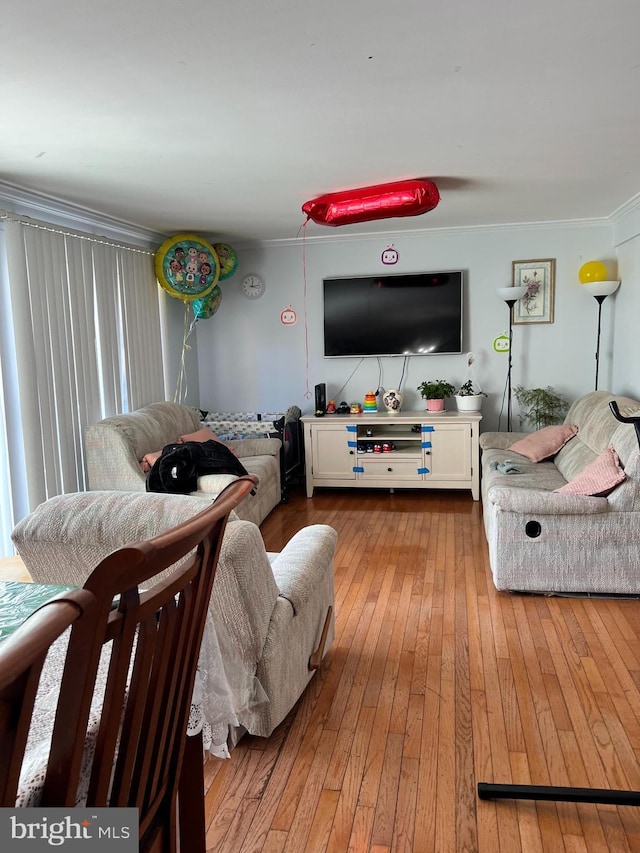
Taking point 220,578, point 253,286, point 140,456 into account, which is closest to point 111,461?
point 140,456

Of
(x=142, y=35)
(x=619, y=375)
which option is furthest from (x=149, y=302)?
(x=619, y=375)

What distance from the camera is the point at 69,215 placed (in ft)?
14.2

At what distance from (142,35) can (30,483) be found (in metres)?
2.79

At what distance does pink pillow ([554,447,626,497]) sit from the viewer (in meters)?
3.26

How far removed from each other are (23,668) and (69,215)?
428cm

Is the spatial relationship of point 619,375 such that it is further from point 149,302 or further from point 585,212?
point 149,302

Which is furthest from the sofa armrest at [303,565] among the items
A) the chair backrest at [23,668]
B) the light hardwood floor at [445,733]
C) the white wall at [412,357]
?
the white wall at [412,357]

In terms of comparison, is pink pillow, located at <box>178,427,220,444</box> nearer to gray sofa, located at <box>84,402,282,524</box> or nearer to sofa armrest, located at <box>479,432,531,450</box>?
gray sofa, located at <box>84,402,282,524</box>

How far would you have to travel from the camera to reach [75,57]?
205cm

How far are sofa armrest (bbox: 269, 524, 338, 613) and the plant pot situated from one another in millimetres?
3066

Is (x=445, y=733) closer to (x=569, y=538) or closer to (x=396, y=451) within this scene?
(x=569, y=538)

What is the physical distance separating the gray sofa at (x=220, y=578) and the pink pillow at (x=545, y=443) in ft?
10.2

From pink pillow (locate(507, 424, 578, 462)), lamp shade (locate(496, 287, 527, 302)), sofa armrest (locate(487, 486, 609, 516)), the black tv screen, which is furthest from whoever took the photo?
the black tv screen

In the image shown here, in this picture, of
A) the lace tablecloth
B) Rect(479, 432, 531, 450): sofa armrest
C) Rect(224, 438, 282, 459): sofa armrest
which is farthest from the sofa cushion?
Rect(479, 432, 531, 450): sofa armrest
